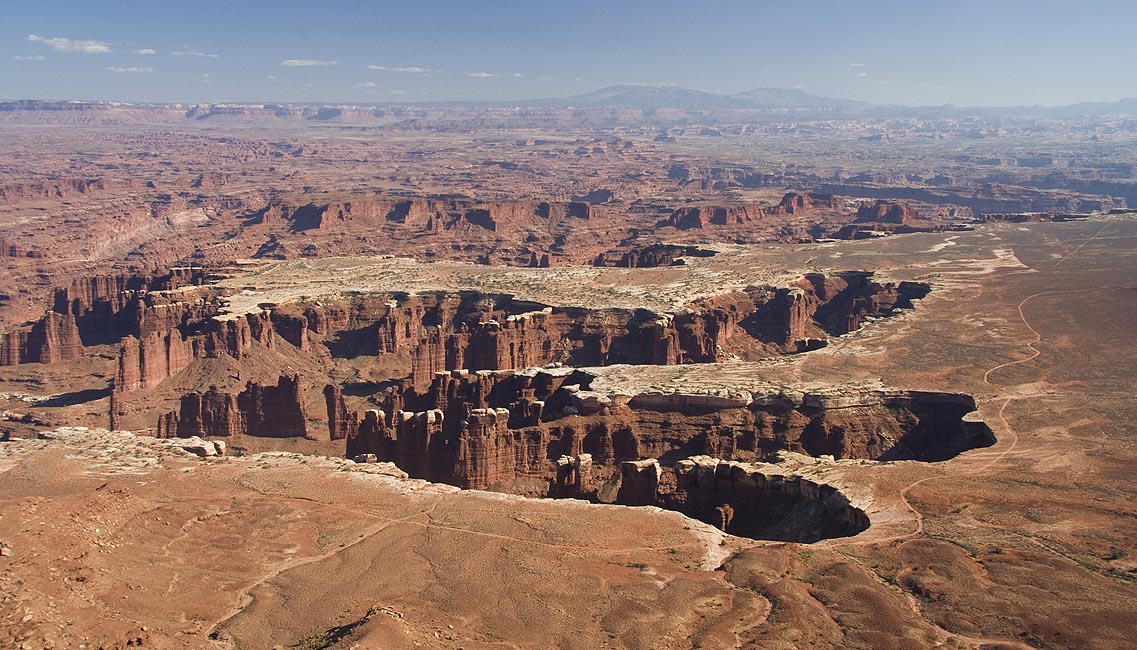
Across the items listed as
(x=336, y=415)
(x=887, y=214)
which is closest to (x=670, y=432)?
(x=336, y=415)

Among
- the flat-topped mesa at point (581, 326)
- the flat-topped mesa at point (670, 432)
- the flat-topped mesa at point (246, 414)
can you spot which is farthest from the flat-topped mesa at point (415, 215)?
the flat-topped mesa at point (670, 432)

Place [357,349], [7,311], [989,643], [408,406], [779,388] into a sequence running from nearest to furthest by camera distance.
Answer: [989,643] → [779,388] → [408,406] → [357,349] → [7,311]

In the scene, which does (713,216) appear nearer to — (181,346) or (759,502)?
(181,346)

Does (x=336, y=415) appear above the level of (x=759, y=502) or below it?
below

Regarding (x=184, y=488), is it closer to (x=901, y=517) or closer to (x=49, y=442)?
(x=49, y=442)

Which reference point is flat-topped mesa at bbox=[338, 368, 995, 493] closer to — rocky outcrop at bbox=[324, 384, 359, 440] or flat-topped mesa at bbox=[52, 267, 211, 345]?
rocky outcrop at bbox=[324, 384, 359, 440]

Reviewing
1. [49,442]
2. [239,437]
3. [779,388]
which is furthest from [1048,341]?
[49,442]
